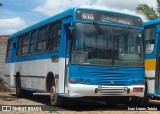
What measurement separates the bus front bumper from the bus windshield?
0.72 m

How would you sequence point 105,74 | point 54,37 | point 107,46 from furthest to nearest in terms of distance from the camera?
point 54,37 → point 107,46 → point 105,74

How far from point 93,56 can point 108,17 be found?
1.52 metres

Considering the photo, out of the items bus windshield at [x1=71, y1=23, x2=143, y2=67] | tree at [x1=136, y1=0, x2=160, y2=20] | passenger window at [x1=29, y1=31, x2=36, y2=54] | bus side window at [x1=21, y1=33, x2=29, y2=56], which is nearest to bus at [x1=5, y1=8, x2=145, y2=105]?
bus windshield at [x1=71, y1=23, x2=143, y2=67]

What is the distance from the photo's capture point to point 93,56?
11391mm

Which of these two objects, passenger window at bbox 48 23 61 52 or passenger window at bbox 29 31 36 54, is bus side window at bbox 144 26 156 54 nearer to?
passenger window at bbox 48 23 61 52

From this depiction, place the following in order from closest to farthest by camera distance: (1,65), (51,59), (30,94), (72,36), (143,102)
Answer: (72,36), (51,59), (143,102), (30,94), (1,65)

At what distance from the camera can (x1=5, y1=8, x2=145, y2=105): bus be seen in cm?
1127

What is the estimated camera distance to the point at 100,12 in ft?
39.3

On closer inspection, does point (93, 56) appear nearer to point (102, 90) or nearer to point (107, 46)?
point (107, 46)

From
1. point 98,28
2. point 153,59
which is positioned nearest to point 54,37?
point 98,28

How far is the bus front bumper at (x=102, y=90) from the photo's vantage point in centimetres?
1110

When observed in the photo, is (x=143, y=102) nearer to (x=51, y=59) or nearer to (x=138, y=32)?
(x=138, y=32)

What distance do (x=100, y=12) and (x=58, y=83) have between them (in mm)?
2702

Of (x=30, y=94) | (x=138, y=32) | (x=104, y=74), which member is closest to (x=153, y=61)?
(x=138, y=32)
